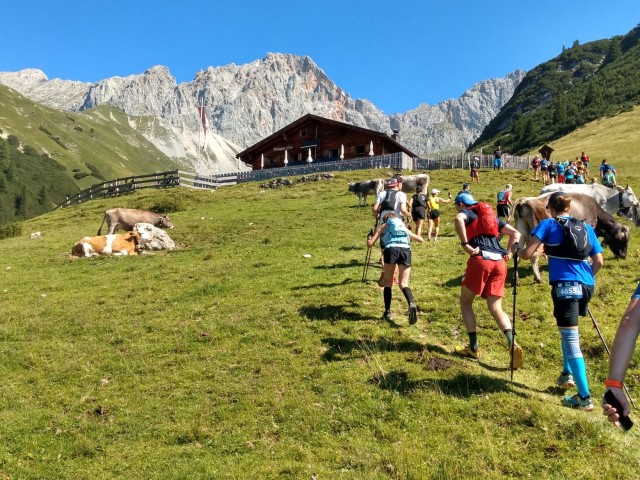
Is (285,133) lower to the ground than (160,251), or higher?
higher

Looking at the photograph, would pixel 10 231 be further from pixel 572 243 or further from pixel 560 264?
pixel 572 243

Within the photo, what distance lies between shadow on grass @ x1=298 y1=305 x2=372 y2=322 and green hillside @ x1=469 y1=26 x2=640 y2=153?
3973 inches

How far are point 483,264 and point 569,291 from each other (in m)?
1.39

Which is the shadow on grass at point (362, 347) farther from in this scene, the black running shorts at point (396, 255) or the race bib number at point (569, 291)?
the race bib number at point (569, 291)

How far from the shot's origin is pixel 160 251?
19.0 m

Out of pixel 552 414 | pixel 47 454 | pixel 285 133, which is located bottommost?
pixel 47 454

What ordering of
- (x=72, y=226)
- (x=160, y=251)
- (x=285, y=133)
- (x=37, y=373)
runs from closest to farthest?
(x=37, y=373) < (x=160, y=251) < (x=72, y=226) < (x=285, y=133)

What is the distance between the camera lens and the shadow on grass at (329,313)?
929 centimetres

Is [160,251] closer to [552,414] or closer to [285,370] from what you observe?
[285,370]

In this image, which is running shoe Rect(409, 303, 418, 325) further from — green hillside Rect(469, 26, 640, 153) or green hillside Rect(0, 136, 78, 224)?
green hillside Rect(0, 136, 78, 224)

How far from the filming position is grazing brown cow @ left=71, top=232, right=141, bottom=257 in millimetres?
18438

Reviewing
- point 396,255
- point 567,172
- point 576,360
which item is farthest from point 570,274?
point 567,172

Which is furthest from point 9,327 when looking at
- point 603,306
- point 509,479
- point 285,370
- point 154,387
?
point 603,306

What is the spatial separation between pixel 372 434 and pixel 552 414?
2.25m
